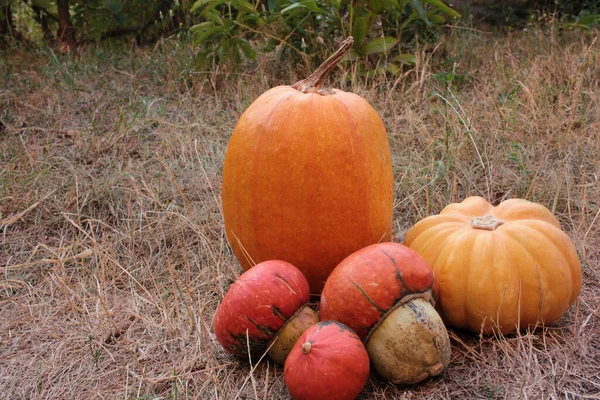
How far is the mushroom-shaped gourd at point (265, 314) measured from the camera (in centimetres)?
181

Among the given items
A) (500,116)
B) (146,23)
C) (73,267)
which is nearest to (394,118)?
(500,116)

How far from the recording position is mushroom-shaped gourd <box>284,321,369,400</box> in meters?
1.62

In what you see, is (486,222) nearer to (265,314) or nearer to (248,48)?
(265,314)

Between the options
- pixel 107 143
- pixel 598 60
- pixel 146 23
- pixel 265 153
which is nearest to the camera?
pixel 265 153

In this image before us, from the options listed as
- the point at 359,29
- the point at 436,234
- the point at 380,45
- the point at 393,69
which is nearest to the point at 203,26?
the point at 359,29

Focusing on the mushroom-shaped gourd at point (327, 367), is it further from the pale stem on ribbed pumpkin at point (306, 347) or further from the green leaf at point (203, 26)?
the green leaf at point (203, 26)

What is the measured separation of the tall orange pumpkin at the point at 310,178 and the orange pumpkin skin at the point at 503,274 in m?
0.30

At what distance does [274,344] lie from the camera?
1.86m

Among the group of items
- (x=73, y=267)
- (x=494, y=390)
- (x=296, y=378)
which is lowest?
(x=73, y=267)

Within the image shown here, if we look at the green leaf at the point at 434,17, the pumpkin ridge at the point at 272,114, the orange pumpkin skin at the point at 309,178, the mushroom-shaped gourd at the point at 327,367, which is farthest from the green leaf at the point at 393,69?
the mushroom-shaped gourd at the point at 327,367

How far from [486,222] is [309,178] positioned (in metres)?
0.66

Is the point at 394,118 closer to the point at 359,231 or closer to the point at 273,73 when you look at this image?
the point at 273,73

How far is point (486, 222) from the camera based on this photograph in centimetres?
212

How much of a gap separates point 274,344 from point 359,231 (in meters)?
0.55
